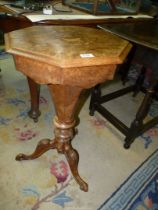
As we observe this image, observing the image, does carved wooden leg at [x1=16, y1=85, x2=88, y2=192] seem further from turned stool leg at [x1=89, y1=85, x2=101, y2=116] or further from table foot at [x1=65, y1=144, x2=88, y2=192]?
turned stool leg at [x1=89, y1=85, x2=101, y2=116]

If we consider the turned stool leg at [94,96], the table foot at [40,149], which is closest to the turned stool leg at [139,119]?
the turned stool leg at [94,96]

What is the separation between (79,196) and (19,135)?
631 mm

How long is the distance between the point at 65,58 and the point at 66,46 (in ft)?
0.44

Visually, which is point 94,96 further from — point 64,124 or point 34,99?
point 64,124

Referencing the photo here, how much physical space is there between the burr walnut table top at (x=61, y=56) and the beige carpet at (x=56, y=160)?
674 millimetres

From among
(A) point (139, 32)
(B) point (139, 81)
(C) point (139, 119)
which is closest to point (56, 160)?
(C) point (139, 119)

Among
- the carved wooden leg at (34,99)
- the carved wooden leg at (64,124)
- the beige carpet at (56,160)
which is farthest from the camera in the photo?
the carved wooden leg at (34,99)

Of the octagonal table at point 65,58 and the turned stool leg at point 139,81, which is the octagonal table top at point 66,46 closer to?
the octagonal table at point 65,58

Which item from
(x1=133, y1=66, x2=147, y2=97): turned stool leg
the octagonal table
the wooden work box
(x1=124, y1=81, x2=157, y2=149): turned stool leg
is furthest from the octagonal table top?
(x1=133, y1=66, x2=147, y2=97): turned stool leg

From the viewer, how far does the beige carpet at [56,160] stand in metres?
1.13

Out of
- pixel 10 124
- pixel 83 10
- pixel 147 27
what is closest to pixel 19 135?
pixel 10 124

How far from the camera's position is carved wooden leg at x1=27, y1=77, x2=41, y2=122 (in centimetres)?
146

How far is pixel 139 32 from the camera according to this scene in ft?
4.36

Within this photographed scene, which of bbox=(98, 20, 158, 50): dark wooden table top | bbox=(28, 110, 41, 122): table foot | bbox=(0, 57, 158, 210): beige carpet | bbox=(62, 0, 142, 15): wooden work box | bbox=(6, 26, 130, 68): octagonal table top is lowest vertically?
bbox=(0, 57, 158, 210): beige carpet
